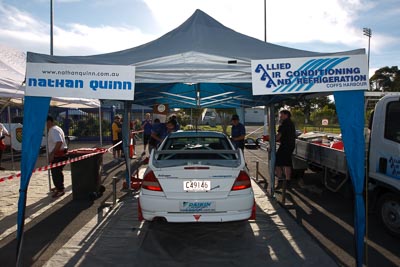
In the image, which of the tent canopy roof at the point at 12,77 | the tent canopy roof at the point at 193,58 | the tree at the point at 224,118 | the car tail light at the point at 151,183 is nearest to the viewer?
the tent canopy roof at the point at 193,58

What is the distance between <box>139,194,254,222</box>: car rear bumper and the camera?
14.9ft

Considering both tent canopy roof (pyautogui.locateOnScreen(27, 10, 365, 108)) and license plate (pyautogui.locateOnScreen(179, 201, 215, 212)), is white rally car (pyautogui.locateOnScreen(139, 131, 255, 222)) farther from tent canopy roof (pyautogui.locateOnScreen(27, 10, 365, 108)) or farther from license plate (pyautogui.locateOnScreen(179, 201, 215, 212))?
tent canopy roof (pyautogui.locateOnScreen(27, 10, 365, 108))

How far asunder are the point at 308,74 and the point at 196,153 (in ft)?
6.88

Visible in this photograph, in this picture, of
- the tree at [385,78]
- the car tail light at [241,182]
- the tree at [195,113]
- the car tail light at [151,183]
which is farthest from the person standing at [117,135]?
the tree at [385,78]

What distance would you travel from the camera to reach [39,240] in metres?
5.02

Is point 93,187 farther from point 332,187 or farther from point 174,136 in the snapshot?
point 332,187

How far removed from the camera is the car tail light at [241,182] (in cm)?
469

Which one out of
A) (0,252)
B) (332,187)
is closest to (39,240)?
(0,252)

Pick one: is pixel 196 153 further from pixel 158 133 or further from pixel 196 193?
pixel 158 133

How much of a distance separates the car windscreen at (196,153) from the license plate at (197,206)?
0.57 metres

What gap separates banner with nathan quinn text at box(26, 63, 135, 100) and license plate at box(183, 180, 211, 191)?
1.38 m

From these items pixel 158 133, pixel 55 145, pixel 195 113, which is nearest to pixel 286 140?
pixel 158 133

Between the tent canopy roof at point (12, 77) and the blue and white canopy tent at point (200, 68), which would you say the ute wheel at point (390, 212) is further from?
the tent canopy roof at point (12, 77)

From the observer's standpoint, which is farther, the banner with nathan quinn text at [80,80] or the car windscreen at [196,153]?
the car windscreen at [196,153]
